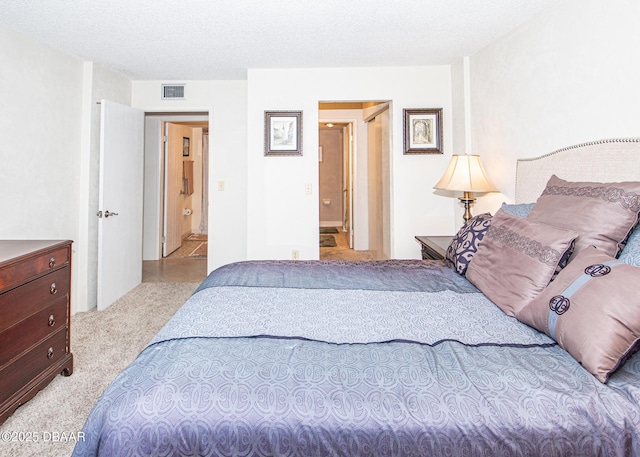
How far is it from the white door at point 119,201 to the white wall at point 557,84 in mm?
3389

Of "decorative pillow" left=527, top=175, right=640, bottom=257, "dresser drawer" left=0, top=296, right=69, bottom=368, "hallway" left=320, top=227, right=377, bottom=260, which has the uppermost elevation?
"decorative pillow" left=527, top=175, right=640, bottom=257

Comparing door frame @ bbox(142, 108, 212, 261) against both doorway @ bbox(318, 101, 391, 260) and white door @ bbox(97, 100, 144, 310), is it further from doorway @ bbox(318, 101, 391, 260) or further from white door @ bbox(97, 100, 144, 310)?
doorway @ bbox(318, 101, 391, 260)

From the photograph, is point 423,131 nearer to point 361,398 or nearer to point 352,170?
point 352,170

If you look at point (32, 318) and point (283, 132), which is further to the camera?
point (283, 132)

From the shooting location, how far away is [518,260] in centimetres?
144

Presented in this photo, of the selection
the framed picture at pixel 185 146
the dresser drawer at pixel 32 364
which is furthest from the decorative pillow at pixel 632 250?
the framed picture at pixel 185 146

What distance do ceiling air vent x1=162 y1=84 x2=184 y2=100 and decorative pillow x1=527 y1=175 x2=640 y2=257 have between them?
3769 mm

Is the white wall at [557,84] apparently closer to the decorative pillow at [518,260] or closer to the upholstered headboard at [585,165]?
the upholstered headboard at [585,165]

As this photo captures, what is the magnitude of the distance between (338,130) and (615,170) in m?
7.40

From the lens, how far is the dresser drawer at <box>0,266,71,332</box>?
169cm

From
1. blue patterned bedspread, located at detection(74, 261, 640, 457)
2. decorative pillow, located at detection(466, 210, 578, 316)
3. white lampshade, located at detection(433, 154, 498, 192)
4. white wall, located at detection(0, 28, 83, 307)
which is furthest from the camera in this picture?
white lampshade, located at detection(433, 154, 498, 192)

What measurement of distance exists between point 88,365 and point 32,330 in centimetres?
54

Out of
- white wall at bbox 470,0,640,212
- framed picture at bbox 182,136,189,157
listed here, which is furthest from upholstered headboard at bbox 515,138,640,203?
framed picture at bbox 182,136,189,157

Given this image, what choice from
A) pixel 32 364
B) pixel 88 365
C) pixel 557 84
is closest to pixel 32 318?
pixel 32 364
